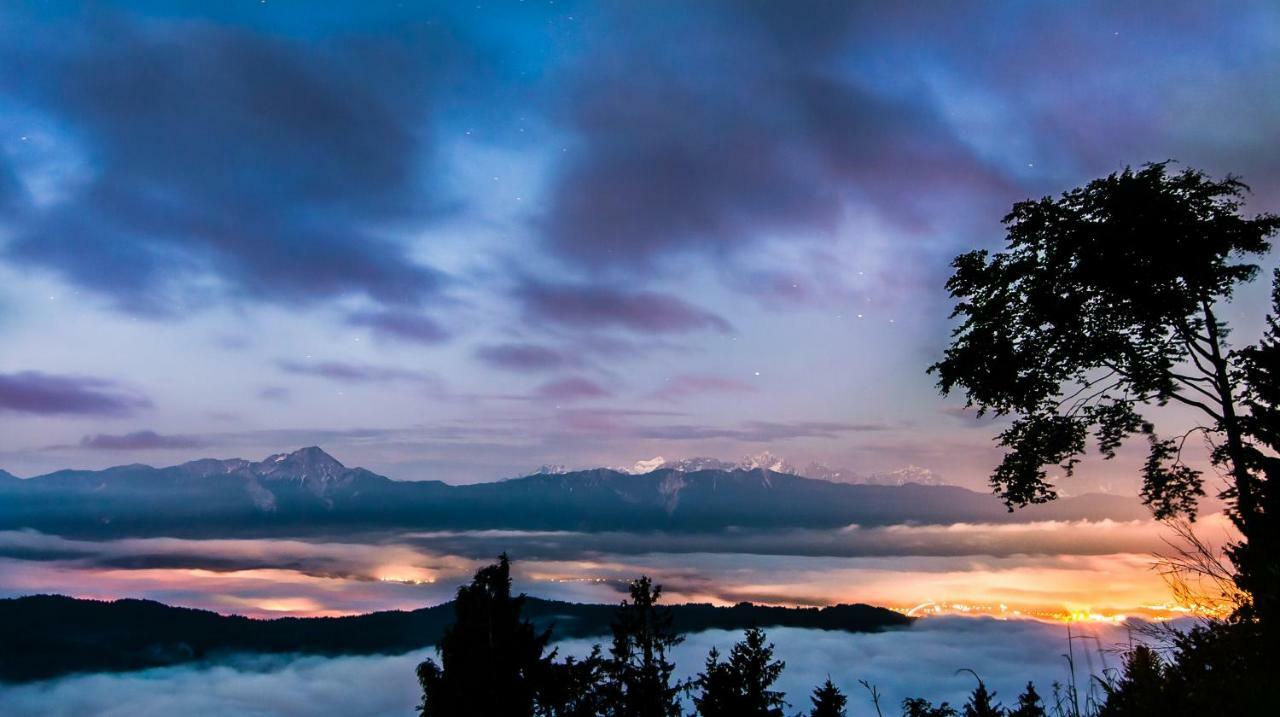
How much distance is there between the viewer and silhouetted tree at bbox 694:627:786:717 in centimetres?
3122

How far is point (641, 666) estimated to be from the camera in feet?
108

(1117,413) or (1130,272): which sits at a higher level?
(1130,272)

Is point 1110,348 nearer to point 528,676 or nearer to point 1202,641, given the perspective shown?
point 1202,641

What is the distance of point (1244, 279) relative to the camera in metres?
13.1

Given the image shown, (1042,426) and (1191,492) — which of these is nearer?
(1191,492)

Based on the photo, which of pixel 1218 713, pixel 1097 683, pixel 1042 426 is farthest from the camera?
pixel 1042 426

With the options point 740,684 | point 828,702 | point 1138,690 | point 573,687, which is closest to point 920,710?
point 740,684

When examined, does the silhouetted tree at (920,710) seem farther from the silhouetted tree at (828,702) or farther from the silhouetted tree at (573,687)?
the silhouetted tree at (573,687)

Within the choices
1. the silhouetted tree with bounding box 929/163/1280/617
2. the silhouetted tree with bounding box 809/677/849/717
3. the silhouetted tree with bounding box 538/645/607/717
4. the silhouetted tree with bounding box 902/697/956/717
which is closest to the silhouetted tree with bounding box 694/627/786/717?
the silhouetted tree with bounding box 809/677/849/717

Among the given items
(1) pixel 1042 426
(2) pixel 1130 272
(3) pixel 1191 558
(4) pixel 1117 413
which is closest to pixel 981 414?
(1) pixel 1042 426

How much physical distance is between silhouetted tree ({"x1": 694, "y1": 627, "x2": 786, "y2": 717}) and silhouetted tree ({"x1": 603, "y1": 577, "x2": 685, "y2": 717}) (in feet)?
4.70

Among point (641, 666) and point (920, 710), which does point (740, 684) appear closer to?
point (641, 666)

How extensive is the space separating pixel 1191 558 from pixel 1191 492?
324 inches

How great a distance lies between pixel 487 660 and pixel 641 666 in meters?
7.66
